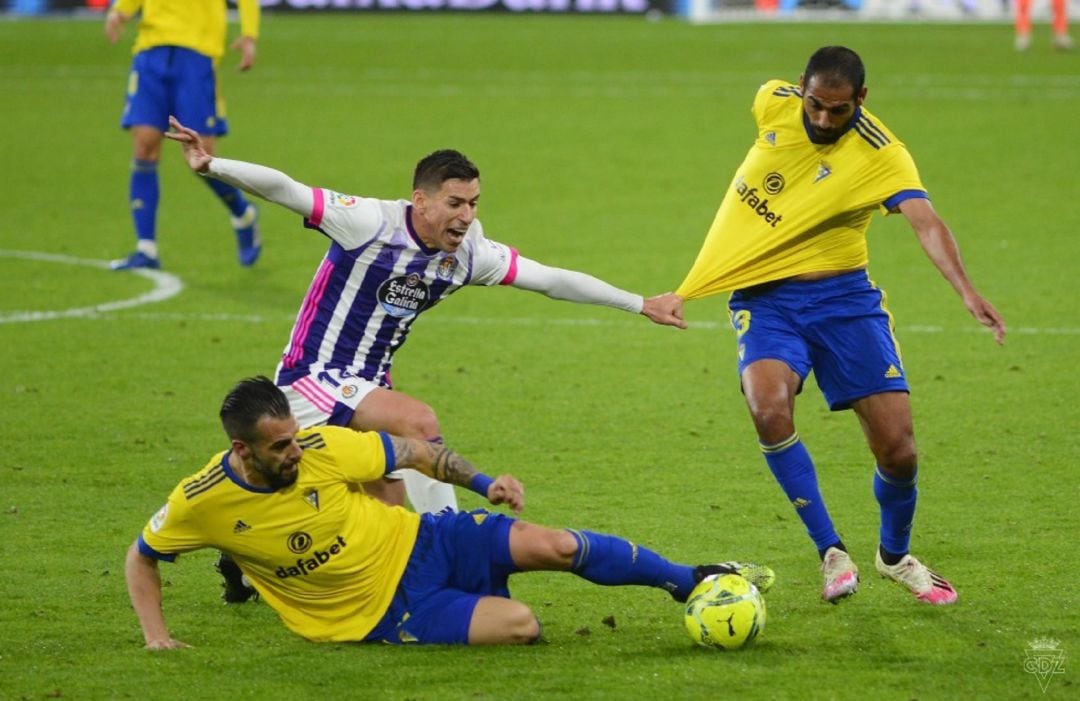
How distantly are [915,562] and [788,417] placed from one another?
30.3 inches

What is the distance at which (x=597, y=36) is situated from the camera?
3098 cm

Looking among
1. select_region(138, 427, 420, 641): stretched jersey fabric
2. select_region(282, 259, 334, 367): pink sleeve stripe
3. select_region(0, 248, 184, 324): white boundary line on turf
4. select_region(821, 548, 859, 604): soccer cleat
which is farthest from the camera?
select_region(0, 248, 184, 324): white boundary line on turf

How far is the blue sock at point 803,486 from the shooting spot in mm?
6758

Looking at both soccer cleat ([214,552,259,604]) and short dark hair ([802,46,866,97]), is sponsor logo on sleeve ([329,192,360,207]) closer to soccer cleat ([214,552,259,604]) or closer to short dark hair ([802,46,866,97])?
soccer cleat ([214,552,259,604])

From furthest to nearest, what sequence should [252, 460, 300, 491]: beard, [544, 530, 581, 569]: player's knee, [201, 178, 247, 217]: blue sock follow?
1. [201, 178, 247, 217]: blue sock
2. [544, 530, 581, 569]: player's knee
3. [252, 460, 300, 491]: beard

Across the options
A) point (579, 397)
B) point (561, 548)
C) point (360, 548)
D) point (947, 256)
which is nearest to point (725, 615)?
point (561, 548)

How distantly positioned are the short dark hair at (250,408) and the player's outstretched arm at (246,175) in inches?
44.8

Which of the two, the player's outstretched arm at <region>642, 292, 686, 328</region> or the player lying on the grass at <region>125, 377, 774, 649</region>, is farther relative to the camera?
the player's outstretched arm at <region>642, 292, 686, 328</region>

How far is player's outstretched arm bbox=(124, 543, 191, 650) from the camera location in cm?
602

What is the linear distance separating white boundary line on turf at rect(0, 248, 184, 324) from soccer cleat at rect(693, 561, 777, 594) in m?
6.84

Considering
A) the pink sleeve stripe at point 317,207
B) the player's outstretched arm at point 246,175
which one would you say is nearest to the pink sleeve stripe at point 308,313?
the pink sleeve stripe at point 317,207

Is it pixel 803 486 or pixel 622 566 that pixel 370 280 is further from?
pixel 803 486

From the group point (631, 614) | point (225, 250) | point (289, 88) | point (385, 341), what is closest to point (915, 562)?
point (631, 614)

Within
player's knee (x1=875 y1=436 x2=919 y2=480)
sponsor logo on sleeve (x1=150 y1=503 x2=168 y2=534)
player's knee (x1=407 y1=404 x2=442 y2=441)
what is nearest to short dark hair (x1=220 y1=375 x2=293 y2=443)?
sponsor logo on sleeve (x1=150 y1=503 x2=168 y2=534)
